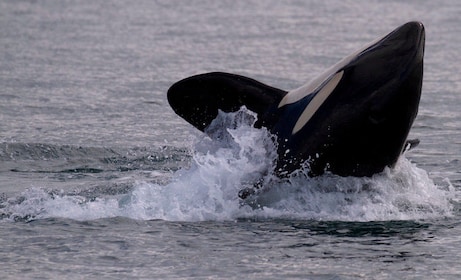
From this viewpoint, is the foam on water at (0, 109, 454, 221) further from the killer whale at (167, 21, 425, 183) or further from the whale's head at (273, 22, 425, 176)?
the whale's head at (273, 22, 425, 176)

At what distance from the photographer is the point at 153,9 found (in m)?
43.6

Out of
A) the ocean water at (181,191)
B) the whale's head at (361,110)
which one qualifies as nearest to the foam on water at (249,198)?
the ocean water at (181,191)

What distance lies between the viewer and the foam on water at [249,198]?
45.5 ft

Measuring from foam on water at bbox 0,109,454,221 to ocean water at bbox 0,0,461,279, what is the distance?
0.02 m

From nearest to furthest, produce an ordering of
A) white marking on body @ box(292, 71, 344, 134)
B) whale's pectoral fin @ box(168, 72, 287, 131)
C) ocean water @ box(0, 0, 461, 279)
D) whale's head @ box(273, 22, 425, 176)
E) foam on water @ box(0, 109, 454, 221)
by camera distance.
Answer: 1. ocean water @ box(0, 0, 461, 279)
2. whale's head @ box(273, 22, 425, 176)
3. white marking on body @ box(292, 71, 344, 134)
4. foam on water @ box(0, 109, 454, 221)
5. whale's pectoral fin @ box(168, 72, 287, 131)

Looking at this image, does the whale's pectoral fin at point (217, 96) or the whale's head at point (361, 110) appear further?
the whale's pectoral fin at point (217, 96)

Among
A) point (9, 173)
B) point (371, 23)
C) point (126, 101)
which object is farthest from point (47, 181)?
point (371, 23)

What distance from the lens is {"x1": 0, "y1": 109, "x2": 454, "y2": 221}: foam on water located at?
13875 millimetres

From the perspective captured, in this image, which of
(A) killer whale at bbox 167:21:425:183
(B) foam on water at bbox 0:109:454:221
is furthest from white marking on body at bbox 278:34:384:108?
(B) foam on water at bbox 0:109:454:221

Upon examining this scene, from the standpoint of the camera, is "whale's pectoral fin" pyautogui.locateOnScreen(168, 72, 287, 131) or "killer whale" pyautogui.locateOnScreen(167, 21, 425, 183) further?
"whale's pectoral fin" pyautogui.locateOnScreen(168, 72, 287, 131)

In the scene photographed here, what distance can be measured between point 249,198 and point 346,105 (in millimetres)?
1806

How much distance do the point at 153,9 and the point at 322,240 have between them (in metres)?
31.5

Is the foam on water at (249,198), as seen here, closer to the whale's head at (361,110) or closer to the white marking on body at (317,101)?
the whale's head at (361,110)

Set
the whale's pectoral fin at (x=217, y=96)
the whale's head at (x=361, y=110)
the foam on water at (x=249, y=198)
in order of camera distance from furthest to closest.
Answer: the whale's pectoral fin at (x=217, y=96) < the foam on water at (x=249, y=198) < the whale's head at (x=361, y=110)
